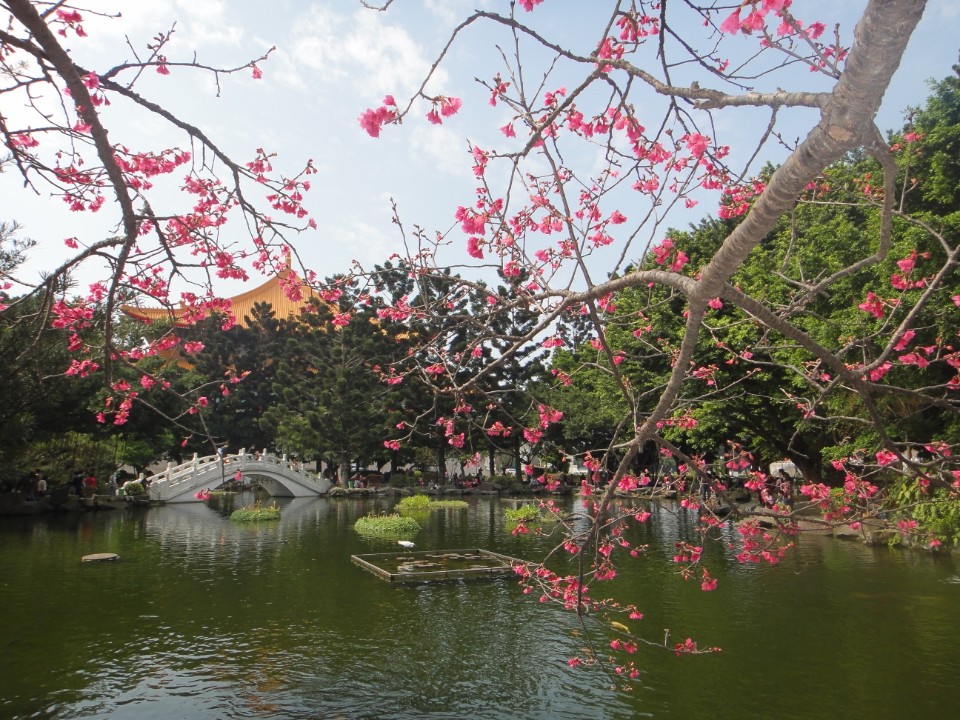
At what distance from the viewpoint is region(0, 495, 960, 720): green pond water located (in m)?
6.48

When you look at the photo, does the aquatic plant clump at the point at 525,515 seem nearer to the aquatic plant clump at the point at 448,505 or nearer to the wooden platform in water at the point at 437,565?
the wooden platform in water at the point at 437,565

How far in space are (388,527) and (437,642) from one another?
430 inches

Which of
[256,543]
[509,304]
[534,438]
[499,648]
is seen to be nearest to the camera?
[509,304]

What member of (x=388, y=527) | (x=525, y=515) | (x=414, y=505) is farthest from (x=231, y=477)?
(x=525, y=515)

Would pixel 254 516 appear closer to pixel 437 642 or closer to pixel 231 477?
pixel 231 477

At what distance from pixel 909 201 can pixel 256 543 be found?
15.3 meters

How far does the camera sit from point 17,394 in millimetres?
13688

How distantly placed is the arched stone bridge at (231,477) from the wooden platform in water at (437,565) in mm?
12370

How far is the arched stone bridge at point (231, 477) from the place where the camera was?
27.9 m

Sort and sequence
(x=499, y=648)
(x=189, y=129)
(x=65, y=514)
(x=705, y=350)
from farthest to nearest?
(x=65, y=514) → (x=705, y=350) → (x=499, y=648) → (x=189, y=129)

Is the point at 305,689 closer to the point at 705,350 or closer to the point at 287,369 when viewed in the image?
the point at 705,350

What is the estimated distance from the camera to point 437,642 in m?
8.24

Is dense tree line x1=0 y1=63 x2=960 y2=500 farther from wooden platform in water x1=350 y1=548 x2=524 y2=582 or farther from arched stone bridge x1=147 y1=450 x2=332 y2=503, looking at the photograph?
wooden platform in water x1=350 y1=548 x2=524 y2=582

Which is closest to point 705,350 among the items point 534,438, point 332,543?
point 332,543
